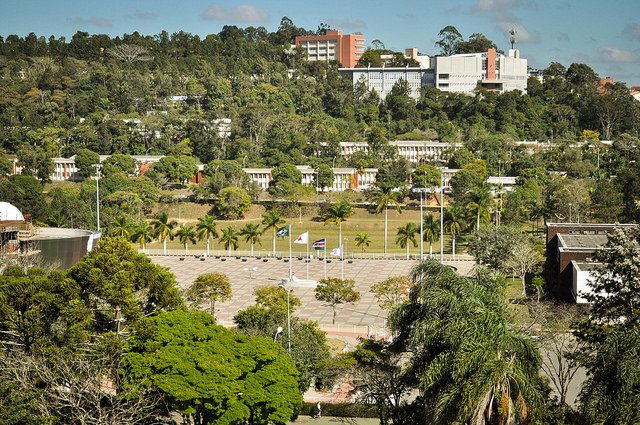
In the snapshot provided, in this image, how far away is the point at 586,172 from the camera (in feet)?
276

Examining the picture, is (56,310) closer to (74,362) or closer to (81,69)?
(74,362)

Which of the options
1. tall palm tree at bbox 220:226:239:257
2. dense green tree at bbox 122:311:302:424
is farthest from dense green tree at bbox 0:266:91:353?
tall palm tree at bbox 220:226:239:257

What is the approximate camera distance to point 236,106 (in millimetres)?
104812

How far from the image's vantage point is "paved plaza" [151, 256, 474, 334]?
133 feet

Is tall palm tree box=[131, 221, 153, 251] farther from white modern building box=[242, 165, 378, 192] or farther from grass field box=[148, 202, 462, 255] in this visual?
white modern building box=[242, 165, 378, 192]

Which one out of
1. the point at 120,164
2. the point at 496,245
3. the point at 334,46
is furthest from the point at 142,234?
the point at 334,46

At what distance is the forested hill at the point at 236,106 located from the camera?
3688 inches

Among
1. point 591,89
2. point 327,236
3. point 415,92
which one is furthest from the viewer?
point 415,92

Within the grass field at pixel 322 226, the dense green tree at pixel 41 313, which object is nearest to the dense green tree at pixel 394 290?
the dense green tree at pixel 41 313

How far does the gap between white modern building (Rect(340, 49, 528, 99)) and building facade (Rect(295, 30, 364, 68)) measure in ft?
25.3

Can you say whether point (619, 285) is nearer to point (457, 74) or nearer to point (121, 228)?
point (121, 228)

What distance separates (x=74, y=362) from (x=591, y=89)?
10012 centimetres

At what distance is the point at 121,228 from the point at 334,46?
270ft

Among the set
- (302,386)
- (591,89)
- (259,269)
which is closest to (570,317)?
(302,386)
